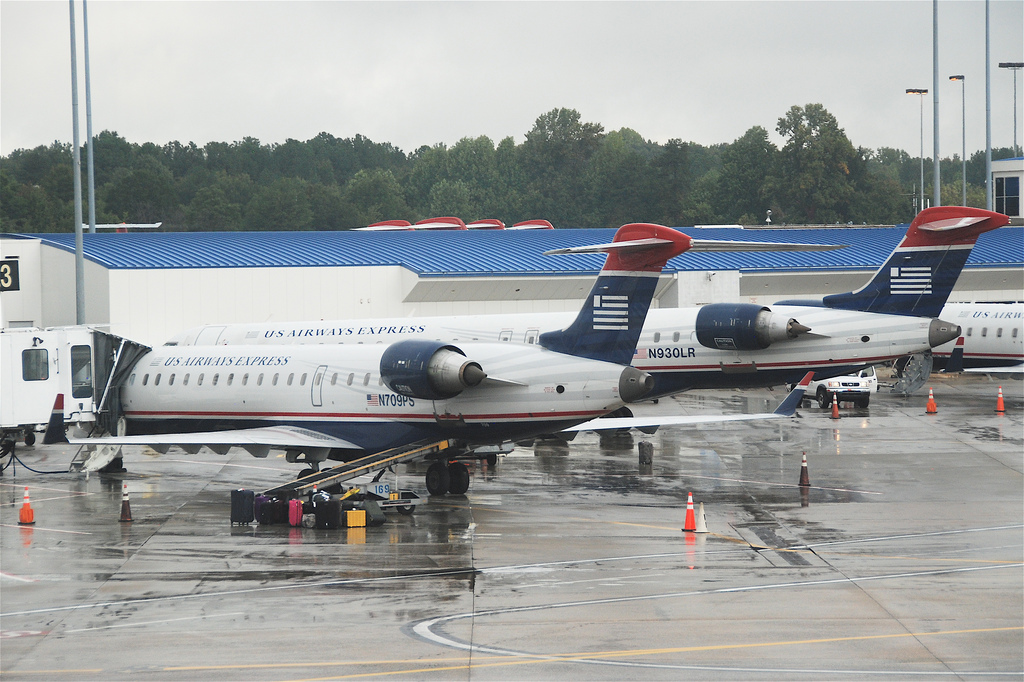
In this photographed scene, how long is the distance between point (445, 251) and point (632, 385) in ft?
121

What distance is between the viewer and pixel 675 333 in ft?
107

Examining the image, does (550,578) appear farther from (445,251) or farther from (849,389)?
(445,251)

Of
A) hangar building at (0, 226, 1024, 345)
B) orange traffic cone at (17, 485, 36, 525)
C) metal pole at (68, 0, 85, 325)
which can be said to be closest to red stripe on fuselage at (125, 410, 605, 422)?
orange traffic cone at (17, 485, 36, 525)

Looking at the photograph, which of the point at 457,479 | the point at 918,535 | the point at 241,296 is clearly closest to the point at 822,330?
the point at 918,535

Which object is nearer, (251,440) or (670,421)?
(251,440)

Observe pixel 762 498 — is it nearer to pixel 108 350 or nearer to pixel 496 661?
pixel 496 661

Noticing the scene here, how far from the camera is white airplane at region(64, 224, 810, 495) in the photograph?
23625 mm

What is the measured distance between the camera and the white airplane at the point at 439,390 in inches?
930

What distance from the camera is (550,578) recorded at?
17.8 metres

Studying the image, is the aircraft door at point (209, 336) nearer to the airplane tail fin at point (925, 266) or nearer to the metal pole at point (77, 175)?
the metal pole at point (77, 175)

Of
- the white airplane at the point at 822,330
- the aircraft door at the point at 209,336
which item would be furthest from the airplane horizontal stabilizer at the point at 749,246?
the aircraft door at the point at 209,336

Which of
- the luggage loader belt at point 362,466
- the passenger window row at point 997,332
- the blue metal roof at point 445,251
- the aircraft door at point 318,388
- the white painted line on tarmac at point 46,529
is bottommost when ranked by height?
the white painted line on tarmac at point 46,529

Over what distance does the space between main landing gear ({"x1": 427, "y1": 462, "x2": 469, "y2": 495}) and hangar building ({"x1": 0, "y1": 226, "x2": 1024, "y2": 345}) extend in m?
25.3

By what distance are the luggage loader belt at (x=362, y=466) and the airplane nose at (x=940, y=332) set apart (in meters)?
14.5
